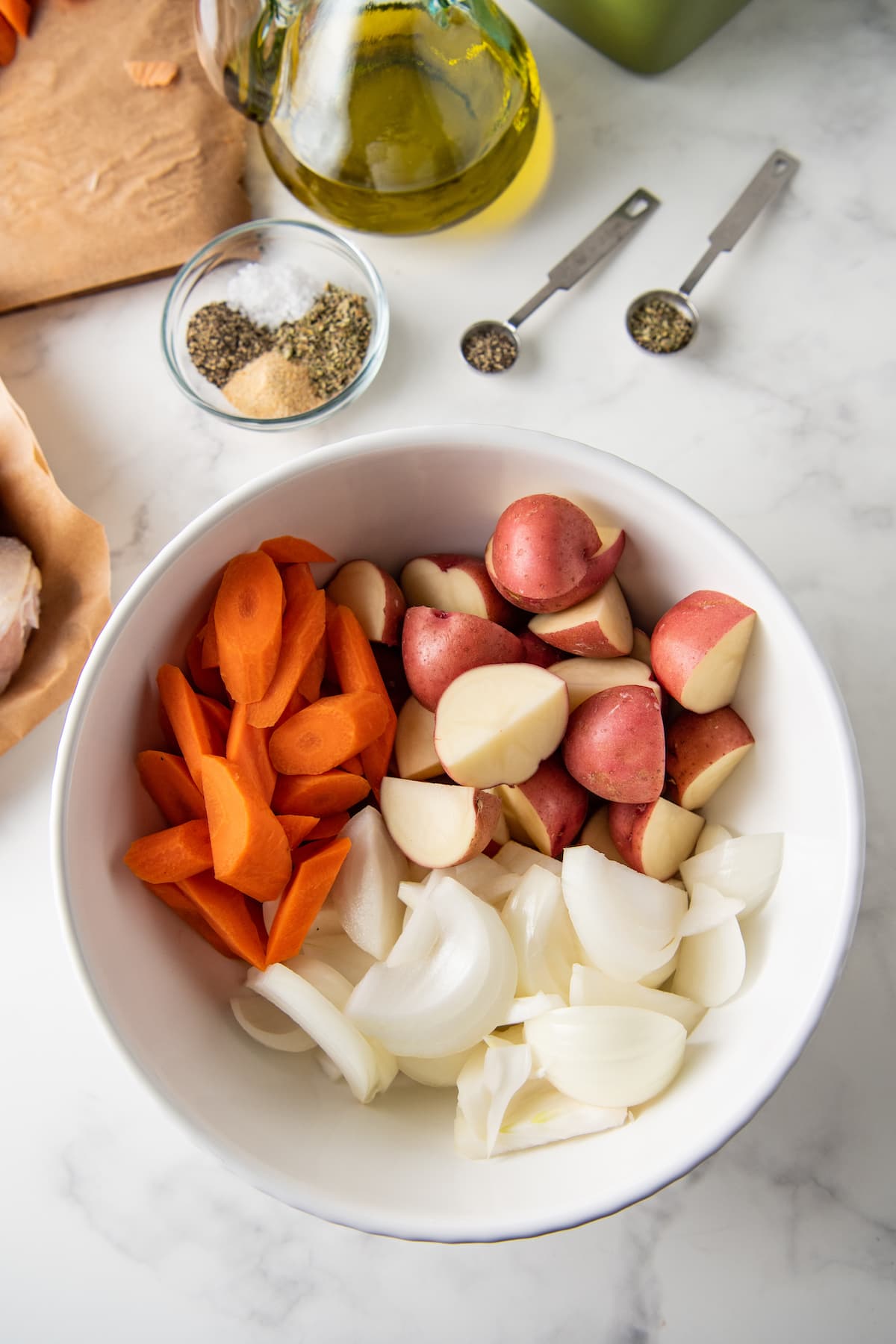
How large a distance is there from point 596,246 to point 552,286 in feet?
0.25

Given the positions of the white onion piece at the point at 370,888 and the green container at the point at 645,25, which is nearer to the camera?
the white onion piece at the point at 370,888

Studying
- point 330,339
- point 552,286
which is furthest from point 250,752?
point 552,286

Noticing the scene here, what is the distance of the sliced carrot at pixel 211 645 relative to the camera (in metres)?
0.89

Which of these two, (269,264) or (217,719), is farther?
(269,264)

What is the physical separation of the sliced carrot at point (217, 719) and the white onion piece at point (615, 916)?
0.32m

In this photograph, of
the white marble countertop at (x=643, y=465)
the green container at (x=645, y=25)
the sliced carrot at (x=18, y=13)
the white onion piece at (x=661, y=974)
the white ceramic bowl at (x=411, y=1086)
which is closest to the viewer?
the white ceramic bowl at (x=411, y=1086)

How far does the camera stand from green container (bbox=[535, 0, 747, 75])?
1145 millimetres

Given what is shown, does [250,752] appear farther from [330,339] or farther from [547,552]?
[330,339]

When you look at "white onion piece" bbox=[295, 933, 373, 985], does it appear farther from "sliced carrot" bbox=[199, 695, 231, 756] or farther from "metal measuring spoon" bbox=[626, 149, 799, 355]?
"metal measuring spoon" bbox=[626, 149, 799, 355]

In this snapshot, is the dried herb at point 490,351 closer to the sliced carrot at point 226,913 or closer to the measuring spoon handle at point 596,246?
the measuring spoon handle at point 596,246

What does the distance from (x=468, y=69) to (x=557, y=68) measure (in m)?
0.21

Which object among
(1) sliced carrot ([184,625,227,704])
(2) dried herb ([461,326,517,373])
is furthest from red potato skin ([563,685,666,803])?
(2) dried herb ([461,326,517,373])

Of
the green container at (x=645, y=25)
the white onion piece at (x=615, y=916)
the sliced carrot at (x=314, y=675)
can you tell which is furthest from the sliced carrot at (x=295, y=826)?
the green container at (x=645, y=25)

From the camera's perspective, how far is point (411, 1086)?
0.89 metres
